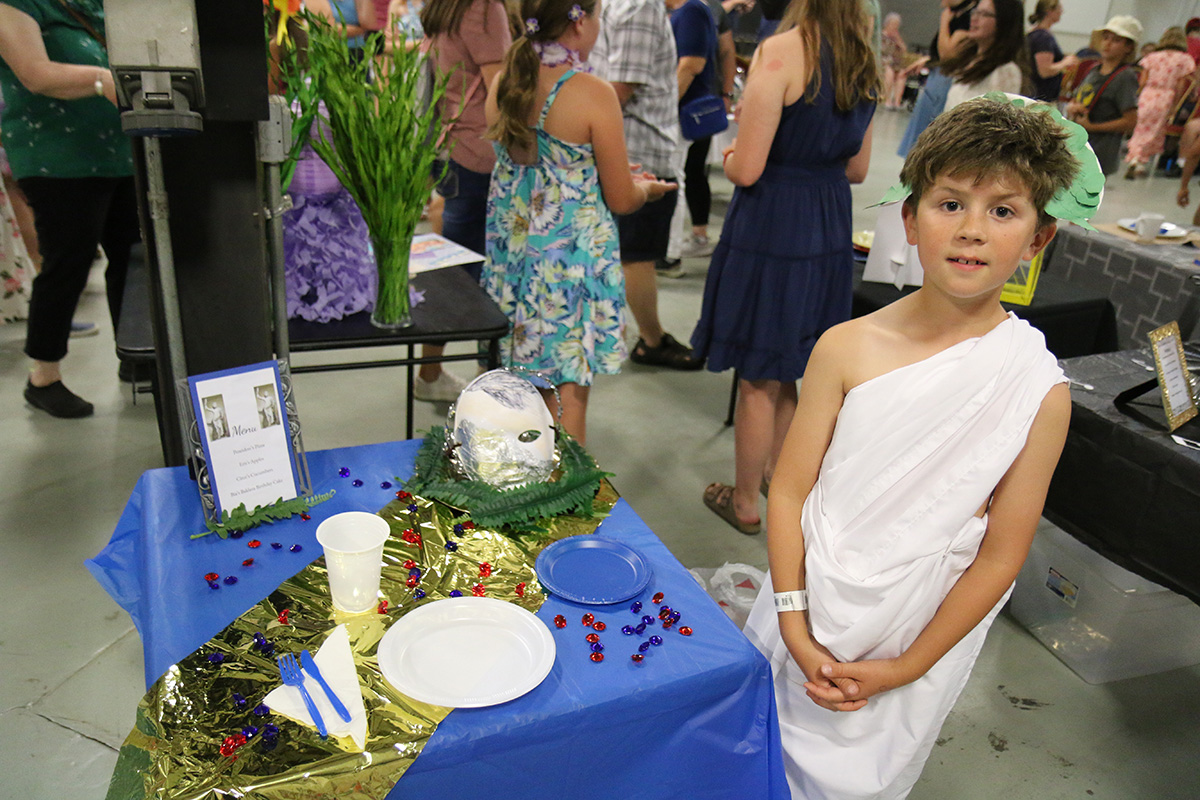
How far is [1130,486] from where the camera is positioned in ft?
5.67

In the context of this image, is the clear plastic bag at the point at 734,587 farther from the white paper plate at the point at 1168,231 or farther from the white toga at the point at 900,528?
the white paper plate at the point at 1168,231

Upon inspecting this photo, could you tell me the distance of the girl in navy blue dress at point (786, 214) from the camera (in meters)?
1.97

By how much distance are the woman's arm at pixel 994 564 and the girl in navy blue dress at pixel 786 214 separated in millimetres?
1160

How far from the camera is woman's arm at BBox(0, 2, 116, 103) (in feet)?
7.14

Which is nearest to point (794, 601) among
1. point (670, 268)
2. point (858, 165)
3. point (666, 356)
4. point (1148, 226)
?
point (858, 165)

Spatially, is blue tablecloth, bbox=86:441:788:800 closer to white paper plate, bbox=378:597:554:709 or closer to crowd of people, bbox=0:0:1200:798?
white paper plate, bbox=378:597:554:709

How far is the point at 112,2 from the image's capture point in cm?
100

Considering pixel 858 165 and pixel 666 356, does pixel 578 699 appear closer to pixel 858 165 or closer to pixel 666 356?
pixel 858 165

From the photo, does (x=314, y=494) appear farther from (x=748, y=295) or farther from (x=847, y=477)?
(x=748, y=295)

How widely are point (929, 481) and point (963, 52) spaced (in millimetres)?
2962

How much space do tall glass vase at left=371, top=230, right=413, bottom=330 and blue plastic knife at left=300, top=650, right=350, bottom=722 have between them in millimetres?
1024

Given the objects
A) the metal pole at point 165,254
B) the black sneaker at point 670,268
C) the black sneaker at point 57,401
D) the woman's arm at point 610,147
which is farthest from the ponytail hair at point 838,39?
the black sneaker at point 670,268

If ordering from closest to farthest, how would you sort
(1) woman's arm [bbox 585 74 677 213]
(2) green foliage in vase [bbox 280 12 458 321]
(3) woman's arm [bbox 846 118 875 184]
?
(2) green foliage in vase [bbox 280 12 458 321]
(1) woman's arm [bbox 585 74 677 213]
(3) woman's arm [bbox 846 118 875 184]

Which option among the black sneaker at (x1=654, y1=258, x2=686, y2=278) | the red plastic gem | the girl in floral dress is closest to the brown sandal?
the girl in floral dress
